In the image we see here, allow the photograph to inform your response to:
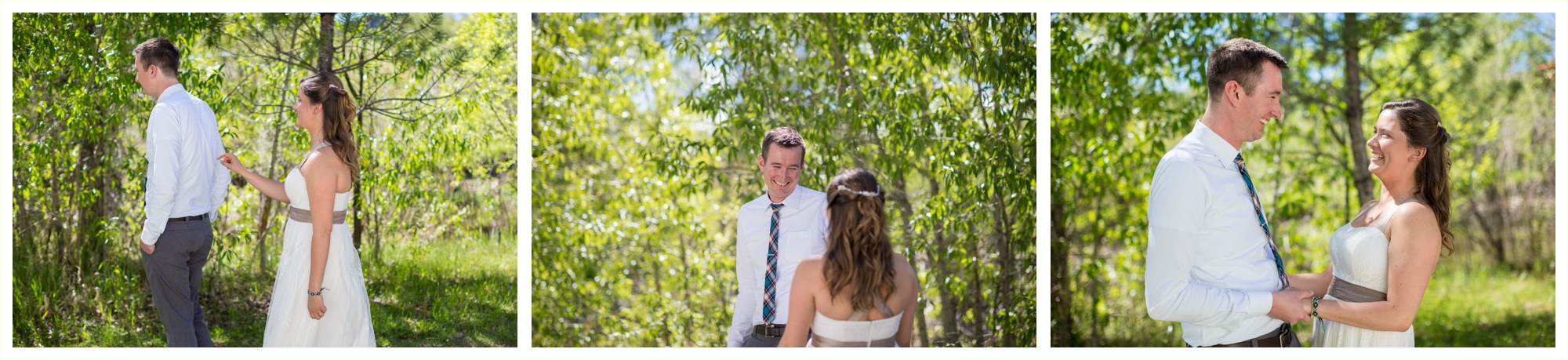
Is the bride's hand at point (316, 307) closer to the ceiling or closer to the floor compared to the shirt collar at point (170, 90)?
closer to the floor

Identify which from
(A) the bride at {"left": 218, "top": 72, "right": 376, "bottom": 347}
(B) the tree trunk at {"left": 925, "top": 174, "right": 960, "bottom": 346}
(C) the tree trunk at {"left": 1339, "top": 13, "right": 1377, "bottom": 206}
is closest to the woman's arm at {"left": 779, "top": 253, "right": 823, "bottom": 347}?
(B) the tree trunk at {"left": 925, "top": 174, "right": 960, "bottom": 346}

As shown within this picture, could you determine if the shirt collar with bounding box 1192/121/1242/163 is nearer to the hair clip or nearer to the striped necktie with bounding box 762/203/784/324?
the hair clip

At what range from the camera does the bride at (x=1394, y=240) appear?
2414 mm

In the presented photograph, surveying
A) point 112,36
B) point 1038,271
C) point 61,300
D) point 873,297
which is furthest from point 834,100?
point 61,300

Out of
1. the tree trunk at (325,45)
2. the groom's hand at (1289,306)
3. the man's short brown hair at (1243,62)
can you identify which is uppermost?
the tree trunk at (325,45)

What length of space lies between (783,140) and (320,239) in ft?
4.88

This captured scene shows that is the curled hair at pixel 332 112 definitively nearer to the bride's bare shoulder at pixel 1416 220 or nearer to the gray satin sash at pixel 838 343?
the gray satin sash at pixel 838 343

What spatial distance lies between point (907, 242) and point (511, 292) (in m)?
1.65

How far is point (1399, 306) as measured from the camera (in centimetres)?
243

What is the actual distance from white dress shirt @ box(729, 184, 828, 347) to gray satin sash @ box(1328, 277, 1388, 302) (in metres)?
1.50

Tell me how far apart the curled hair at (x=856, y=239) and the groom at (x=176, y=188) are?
2.18 meters

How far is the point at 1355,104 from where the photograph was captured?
4652 millimetres

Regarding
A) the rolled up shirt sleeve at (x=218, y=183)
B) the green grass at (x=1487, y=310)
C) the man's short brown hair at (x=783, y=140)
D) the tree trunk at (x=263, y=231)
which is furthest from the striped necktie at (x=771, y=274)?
the green grass at (x=1487, y=310)
